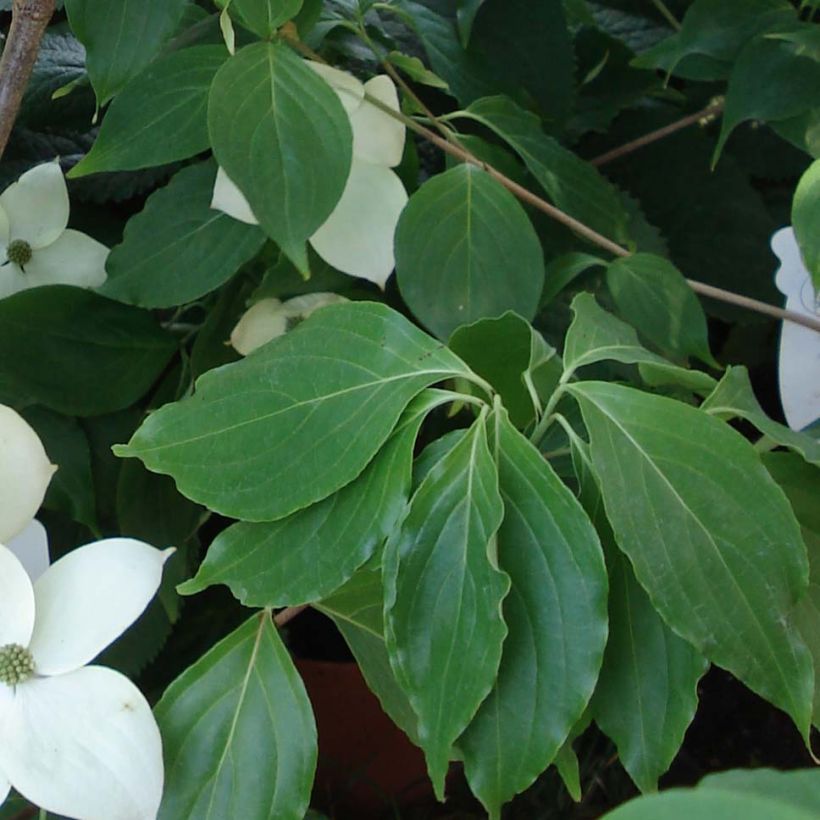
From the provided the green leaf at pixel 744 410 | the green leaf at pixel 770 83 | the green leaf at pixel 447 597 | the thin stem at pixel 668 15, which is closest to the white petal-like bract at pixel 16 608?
the green leaf at pixel 447 597

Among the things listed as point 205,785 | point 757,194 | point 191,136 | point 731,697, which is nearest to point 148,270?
point 191,136

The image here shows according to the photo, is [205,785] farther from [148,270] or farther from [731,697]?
[731,697]

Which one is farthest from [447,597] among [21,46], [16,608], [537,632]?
[21,46]

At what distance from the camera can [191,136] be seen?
36cm

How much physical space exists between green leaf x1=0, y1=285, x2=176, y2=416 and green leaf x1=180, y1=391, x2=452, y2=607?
15 cm

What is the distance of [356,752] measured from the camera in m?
0.65

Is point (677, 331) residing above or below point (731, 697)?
above

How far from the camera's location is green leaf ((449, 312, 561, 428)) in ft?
1.07

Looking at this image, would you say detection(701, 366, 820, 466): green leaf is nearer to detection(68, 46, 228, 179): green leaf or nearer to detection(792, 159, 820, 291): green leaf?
detection(792, 159, 820, 291): green leaf

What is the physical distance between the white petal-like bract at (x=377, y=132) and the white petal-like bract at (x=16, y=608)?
0.66 feet

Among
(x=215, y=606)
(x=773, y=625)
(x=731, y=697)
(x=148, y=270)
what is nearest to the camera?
(x=773, y=625)

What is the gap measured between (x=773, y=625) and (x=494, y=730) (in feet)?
0.28

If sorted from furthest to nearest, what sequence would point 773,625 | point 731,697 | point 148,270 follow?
point 731,697 < point 148,270 < point 773,625

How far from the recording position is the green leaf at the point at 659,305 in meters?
0.42
